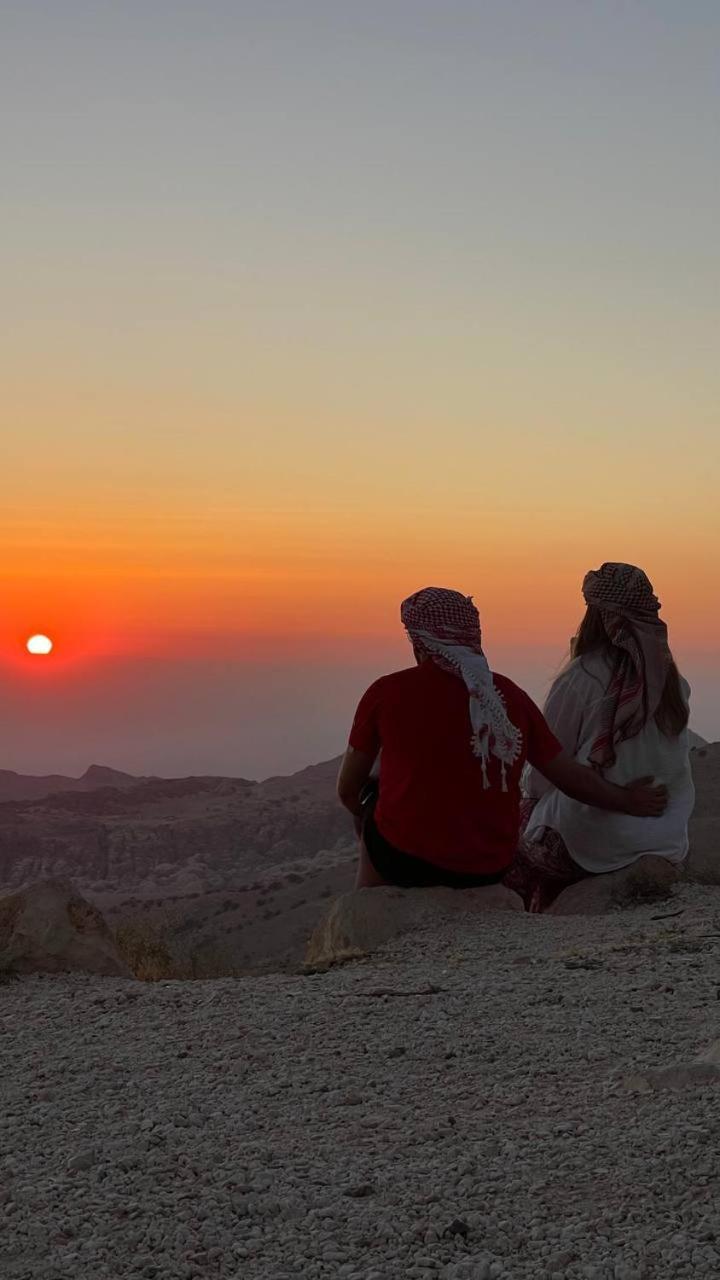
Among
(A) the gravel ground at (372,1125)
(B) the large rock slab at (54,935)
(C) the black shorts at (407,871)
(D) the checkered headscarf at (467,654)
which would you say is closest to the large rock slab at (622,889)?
(C) the black shorts at (407,871)

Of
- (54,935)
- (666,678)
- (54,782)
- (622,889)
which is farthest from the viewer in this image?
(54,782)

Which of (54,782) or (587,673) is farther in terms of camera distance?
(54,782)

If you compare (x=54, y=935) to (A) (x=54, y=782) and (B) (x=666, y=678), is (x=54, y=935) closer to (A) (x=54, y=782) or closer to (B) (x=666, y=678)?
(B) (x=666, y=678)

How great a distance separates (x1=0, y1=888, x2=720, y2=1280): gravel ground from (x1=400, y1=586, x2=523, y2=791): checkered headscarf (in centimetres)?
122

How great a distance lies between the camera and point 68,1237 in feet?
11.2

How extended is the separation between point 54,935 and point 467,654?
2.62 meters

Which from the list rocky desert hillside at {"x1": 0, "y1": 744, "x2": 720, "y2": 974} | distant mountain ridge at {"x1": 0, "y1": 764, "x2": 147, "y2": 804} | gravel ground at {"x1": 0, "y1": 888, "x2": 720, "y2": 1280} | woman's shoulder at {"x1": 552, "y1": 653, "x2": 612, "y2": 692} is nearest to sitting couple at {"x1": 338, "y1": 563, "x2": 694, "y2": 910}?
woman's shoulder at {"x1": 552, "y1": 653, "x2": 612, "y2": 692}

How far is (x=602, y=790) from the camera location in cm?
776

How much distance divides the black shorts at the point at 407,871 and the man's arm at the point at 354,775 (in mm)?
200

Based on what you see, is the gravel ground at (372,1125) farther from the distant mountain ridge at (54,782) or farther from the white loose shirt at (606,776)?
the distant mountain ridge at (54,782)

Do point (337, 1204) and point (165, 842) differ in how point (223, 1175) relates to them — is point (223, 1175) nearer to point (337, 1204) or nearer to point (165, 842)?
point (337, 1204)

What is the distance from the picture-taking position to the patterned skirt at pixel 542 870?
27.2 feet

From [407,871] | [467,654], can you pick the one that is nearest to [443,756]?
[467,654]

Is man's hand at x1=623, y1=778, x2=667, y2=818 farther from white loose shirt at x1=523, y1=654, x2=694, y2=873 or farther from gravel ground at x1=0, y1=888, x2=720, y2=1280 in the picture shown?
gravel ground at x1=0, y1=888, x2=720, y2=1280
